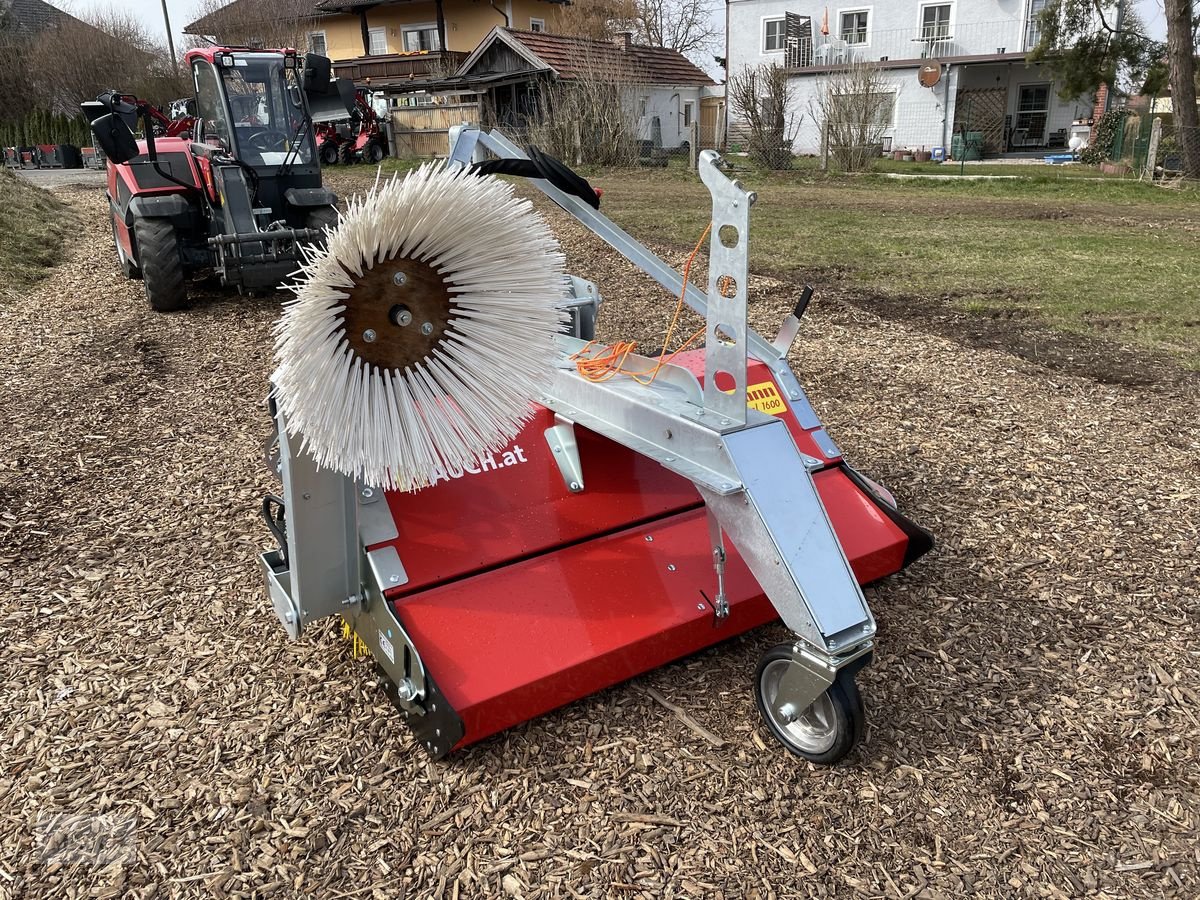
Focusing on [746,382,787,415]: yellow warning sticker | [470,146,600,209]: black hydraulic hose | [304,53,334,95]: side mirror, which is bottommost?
[746,382,787,415]: yellow warning sticker

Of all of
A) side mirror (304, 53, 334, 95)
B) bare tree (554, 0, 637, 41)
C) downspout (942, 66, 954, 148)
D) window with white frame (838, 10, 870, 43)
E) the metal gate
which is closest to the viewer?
side mirror (304, 53, 334, 95)

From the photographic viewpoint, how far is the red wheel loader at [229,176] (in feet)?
23.0

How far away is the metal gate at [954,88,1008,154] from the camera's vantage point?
27.5m

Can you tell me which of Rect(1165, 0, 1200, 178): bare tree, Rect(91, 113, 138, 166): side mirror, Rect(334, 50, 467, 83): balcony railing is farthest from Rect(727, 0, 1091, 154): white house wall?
Rect(91, 113, 138, 166): side mirror

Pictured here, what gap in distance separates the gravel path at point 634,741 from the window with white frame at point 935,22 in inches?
1100

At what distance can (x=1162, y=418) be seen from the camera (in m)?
4.72

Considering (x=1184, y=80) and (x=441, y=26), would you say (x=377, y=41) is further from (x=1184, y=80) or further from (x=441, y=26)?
(x=1184, y=80)

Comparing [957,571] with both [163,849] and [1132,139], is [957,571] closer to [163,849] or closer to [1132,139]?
[163,849]

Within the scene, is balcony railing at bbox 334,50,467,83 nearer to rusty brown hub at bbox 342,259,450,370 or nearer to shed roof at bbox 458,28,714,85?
shed roof at bbox 458,28,714,85

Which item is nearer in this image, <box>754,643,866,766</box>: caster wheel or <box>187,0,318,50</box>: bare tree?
<box>754,643,866,766</box>: caster wheel

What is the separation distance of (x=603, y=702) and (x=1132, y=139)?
884 inches

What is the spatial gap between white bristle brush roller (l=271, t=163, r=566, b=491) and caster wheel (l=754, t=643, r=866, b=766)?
0.93 metres

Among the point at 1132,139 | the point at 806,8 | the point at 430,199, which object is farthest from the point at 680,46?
the point at 430,199

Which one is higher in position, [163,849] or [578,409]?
[578,409]
